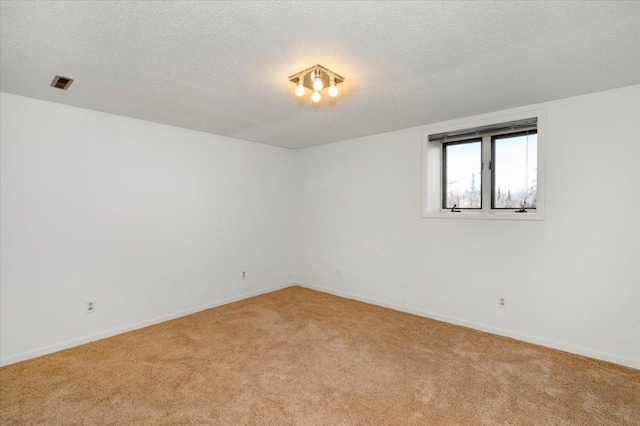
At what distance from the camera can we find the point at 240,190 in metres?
4.59

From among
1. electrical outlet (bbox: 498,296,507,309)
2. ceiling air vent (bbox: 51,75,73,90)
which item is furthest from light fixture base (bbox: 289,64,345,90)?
electrical outlet (bbox: 498,296,507,309)

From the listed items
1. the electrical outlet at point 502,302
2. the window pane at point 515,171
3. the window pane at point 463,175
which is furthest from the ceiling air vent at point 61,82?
the electrical outlet at point 502,302

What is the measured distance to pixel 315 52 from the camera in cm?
200

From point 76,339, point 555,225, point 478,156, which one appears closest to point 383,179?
point 478,156

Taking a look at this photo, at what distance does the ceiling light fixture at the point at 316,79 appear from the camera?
224cm

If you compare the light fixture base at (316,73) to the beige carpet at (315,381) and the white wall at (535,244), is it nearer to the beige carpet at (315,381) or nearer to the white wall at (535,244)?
the white wall at (535,244)

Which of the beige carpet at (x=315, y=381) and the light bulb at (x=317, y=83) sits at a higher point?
the light bulb at (x=317, y=83)

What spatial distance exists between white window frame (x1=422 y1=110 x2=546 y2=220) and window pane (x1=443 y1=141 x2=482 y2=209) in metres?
0.08

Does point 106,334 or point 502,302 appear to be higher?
point 502,302

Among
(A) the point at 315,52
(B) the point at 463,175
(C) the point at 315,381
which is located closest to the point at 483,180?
(B) the point at 463,175

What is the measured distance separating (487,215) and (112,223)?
4158 millimetres

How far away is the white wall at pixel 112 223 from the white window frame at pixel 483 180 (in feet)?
8.38

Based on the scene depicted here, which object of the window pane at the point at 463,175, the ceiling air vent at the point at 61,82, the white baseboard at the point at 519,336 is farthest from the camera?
the window pane at the point at 463,175

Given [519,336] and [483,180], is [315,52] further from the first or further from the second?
[519,336]
